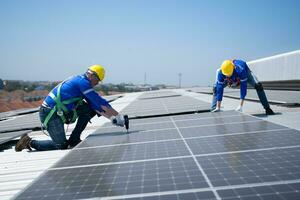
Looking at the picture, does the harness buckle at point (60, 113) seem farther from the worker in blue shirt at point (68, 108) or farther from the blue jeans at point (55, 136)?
the blue jeans at point (55, 136)

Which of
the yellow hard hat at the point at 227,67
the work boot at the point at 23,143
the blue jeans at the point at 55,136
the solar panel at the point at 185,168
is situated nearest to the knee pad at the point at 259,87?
the yellow hard hat at the point at 227,67

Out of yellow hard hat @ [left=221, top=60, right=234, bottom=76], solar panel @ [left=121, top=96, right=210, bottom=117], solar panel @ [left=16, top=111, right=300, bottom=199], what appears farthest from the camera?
solar panel @ [left=121, top=96, right=210, bottom=117]

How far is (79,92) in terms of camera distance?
6867mm

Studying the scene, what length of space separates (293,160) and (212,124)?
3242 mm

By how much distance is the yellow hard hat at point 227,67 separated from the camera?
852 cm

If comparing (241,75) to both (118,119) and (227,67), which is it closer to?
(227,67)

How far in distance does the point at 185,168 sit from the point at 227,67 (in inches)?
214

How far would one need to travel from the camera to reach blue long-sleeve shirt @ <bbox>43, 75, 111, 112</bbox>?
6.63 meters

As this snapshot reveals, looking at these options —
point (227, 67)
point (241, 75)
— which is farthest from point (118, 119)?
point (241, 75)

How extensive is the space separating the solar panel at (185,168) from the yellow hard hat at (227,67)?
9.40ft

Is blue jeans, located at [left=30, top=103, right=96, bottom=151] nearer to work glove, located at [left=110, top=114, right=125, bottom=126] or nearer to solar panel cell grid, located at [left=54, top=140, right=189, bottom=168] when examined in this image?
work glove, located at [left=110, top=114, right=125, bottom=126]

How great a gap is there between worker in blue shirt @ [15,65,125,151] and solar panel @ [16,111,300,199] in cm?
108

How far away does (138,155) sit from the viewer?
4.61 m

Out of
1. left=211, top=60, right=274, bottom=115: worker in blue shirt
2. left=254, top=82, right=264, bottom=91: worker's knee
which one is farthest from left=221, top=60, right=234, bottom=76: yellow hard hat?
left=254, top=82, right=264, bottom=91: worker's knee
